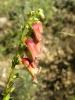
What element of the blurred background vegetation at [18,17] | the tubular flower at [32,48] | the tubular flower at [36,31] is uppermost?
the tubular flower at [36,31]

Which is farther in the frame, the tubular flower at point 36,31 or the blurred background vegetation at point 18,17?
the blurred background vegetation at point 18,17

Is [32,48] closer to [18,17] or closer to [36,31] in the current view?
[36,31]

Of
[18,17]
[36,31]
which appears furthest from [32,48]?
[18,17]

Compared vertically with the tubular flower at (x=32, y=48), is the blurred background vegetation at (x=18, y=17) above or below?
below

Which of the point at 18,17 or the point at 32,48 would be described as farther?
the point at 18,17

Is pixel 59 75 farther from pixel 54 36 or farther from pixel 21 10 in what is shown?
pixel 21 10

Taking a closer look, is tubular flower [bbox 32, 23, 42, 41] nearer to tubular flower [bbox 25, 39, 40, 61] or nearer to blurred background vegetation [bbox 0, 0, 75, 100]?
tubular flower [bbox 25, 39, 40, 61]

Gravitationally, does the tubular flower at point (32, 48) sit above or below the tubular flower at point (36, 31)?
below

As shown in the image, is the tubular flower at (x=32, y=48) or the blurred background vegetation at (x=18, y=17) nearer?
the tubular flower at (x=32, y=48)

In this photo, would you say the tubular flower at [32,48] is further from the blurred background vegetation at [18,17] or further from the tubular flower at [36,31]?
the blurred background vegetation at [18,17]

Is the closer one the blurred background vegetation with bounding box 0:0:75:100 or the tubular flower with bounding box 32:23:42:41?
the tubular flower with bounding box 32:23:42:41

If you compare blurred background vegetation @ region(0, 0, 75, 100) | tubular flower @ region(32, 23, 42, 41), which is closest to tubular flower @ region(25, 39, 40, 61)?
tubular flower @ region(32, 23, 42, 41)

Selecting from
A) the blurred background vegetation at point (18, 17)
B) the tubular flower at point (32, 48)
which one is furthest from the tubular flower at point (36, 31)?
the blurred background vegetation at point (18, 17)
